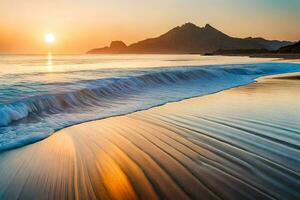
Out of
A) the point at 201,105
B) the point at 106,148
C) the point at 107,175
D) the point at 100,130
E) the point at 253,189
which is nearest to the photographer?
the point at 253,189

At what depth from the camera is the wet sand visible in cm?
362

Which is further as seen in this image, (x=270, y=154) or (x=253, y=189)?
(x=270, y=154)

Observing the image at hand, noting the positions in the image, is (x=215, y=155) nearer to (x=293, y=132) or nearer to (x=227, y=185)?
(x=227, y=185)

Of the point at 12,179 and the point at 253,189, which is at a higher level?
the point at 253,189

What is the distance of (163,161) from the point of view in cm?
462

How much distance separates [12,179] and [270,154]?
13.2ft

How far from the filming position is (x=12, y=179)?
13.6 feet

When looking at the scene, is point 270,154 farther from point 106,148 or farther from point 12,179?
point 12,179

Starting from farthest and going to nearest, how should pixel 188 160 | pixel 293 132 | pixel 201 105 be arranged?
1. pixel 201 105
2. pixel 293 132
3. pixel 188 160

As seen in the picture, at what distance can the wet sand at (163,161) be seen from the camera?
3.62m

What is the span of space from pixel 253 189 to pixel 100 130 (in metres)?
4.17

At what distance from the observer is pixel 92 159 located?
4832 mm

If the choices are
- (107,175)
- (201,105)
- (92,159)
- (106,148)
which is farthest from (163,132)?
(201,105)

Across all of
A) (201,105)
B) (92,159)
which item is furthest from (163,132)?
(201,105)
